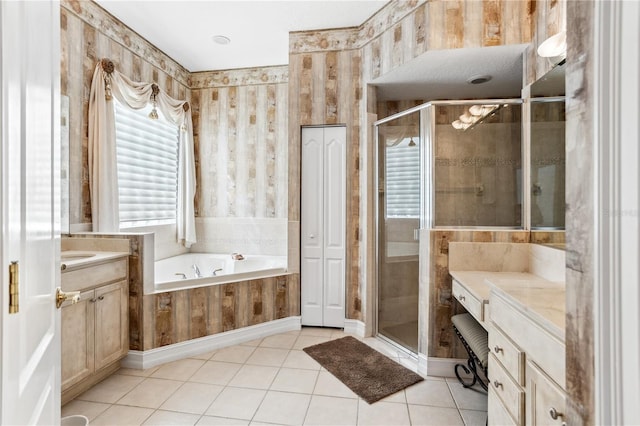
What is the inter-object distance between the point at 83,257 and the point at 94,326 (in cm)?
50

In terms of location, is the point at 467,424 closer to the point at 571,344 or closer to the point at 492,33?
the point at 571,344

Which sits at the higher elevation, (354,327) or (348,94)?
(348,94)

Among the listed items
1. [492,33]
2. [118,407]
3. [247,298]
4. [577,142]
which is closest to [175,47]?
[247,298]

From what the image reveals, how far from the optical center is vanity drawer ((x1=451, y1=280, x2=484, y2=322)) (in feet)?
5.47

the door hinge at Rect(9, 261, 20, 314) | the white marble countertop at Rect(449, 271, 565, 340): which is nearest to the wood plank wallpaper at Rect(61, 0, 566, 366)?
the white marble countertop at Rect(449, 271, 565, 340)

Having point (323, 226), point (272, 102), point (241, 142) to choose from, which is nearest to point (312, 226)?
point (323, 226)

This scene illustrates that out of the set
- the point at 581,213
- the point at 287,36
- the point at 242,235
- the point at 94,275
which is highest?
the point at 287,36

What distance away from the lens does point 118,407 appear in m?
1.92

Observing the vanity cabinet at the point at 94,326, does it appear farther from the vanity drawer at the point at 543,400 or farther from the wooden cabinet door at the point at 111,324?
the vanity drawer at the point at 543,400

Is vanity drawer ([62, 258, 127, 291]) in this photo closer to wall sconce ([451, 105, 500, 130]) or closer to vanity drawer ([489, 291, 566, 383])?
vanity drawer ([489, 291, 566, 383])

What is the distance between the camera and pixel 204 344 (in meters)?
2.65

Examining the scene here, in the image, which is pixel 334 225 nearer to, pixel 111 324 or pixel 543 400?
pixel 111 324

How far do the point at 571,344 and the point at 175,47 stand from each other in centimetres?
394

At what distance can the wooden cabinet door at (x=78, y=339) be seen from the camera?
72.7 inches
